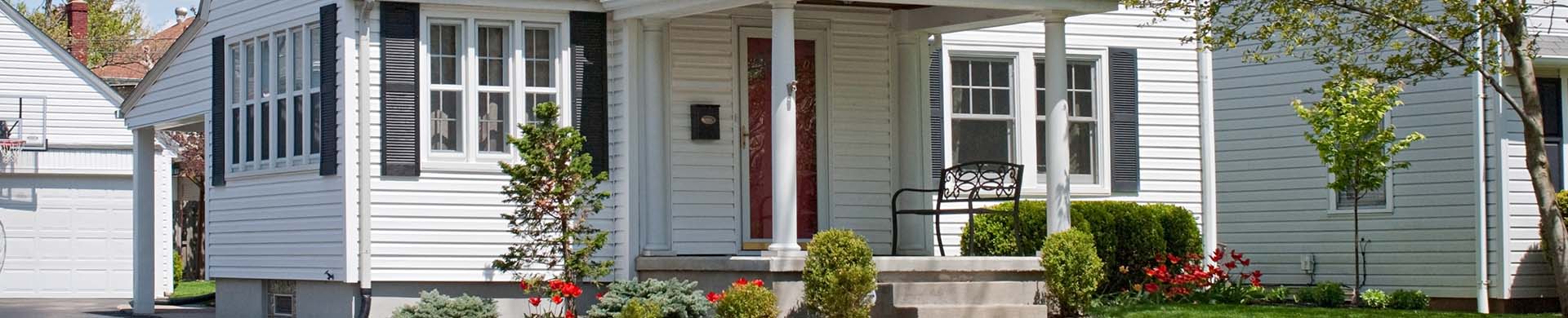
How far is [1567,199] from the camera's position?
1772cm

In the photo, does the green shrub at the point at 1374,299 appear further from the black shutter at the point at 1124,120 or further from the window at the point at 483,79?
the window at the point at 483,79

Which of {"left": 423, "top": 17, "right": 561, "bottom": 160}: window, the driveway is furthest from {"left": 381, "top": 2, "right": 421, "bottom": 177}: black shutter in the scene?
the driveway

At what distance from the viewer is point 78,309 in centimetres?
2145

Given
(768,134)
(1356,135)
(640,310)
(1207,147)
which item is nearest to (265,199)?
(768,134)

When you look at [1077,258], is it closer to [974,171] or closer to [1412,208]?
[974,171]

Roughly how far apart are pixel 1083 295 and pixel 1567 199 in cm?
658

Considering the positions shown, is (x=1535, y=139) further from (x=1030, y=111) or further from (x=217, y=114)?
(x=217, y=114)

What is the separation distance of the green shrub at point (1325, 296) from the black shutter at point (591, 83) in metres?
7.83

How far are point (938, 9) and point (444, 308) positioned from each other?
5.11 meters

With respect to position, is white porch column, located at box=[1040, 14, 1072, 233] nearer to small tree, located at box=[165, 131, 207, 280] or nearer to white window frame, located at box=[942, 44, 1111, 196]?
white window frame, located at box=[942, 44, 1111, 196]

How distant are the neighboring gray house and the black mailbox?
299 inches

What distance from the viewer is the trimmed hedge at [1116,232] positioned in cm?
1617

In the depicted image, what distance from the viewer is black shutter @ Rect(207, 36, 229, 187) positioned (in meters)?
16.1

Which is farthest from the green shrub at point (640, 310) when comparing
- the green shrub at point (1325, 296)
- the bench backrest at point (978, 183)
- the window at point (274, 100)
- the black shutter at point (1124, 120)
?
the green shrub at point (1325, 296)
